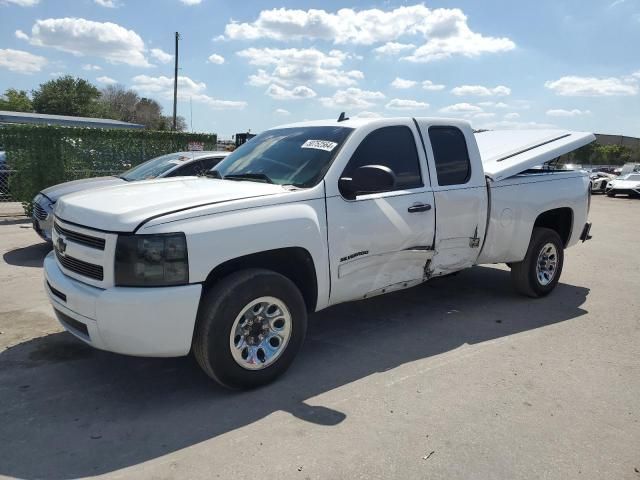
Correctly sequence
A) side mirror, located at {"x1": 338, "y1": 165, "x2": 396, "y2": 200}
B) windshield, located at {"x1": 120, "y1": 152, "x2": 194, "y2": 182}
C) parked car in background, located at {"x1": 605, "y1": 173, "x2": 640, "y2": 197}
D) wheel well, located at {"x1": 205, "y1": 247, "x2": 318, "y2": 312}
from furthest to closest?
parked car in background, located at {"x1": 605, "y1": 173, "x2": 640, "y2": 197} < windshield, located at {"x1": 120, "y1": 152, "x2": 194, "y2": 182} < side mirror, located at {"x1": 338, "y1": 165, "x2": 396, "y2": 200} < wheel well, located at {"x1": 205, "y1": 247, "x2": 318, "y2": 312}

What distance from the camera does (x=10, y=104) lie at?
7094cm

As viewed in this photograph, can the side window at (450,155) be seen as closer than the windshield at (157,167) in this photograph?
Yes

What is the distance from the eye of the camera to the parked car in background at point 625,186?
82.9 feet

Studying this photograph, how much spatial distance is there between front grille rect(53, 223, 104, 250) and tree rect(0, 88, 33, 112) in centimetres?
7652

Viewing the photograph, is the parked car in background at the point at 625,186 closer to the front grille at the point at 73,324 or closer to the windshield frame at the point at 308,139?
the windshield frame at the point at 308,139

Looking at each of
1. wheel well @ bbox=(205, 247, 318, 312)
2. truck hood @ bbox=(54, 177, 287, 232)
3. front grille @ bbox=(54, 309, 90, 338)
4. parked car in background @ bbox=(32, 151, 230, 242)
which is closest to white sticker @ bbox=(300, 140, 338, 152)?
truck hood @ bbox=(54, 177, 287, 232)

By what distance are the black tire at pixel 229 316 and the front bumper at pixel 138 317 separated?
103 mm

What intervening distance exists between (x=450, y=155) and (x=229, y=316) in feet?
9.08

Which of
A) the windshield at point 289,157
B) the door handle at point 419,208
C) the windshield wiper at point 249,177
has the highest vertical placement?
the windshield at point 289,157

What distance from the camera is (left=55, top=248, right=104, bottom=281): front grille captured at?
3293 millimetres

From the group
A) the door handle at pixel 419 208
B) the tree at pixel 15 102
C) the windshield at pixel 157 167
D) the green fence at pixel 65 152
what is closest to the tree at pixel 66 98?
the tree at pixel 15 102

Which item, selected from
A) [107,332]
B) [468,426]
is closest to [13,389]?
[107,332]

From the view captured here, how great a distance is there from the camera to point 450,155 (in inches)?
197

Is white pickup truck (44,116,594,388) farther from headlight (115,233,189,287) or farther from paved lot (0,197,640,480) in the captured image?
paved lot (0,197,640,480)
